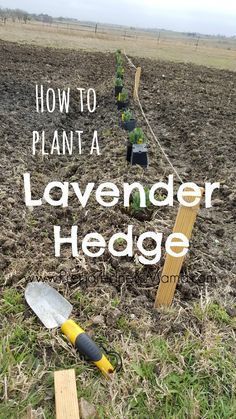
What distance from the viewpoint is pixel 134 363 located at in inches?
103

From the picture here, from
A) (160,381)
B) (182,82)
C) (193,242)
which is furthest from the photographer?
(182,82)

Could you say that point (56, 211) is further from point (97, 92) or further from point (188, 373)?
point (97, 92)

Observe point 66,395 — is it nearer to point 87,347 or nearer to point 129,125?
point 87,347

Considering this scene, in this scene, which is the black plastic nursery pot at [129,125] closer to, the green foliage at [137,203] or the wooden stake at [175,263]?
the green foliage at [137,203]

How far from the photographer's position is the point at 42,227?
423cm

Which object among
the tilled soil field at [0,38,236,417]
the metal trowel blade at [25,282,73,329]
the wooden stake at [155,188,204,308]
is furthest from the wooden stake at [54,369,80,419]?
the wooden stake at [155,188,204,308]

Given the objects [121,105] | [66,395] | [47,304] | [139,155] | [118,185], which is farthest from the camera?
[121,105]

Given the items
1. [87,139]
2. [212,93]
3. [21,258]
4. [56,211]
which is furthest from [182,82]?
[21,258]

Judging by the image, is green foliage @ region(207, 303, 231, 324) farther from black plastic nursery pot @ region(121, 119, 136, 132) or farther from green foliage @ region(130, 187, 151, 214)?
black plastic nursery pot @ region(121, 119, 136, 132)

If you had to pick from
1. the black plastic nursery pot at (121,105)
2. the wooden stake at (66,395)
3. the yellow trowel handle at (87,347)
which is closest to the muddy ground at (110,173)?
the black plastic nursery pot at (121,105)

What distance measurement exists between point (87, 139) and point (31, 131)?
3.41 feet

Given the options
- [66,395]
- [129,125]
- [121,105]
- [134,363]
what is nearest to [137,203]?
[134,363]

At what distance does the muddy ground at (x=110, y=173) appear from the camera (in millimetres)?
3408

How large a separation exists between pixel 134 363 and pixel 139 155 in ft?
11.5
